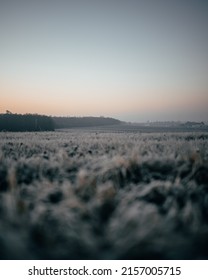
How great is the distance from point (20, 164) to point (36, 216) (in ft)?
10.9

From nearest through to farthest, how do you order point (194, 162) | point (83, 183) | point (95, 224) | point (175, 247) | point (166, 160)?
point (175, 247)
point (95, 224)
point (83, 183)
point (194, 162)
point (166, 160)

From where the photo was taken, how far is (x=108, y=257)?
2.21 meters

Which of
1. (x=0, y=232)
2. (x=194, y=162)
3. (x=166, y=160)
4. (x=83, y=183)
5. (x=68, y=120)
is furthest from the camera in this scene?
(x=68, y=120)

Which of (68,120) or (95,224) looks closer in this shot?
(95,224)
